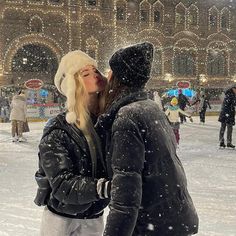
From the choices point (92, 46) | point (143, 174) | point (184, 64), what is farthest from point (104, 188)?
point (184, 64)

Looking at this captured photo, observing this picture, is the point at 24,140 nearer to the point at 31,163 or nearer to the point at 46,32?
the point at 31,163

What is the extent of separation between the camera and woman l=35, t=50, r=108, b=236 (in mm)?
1728

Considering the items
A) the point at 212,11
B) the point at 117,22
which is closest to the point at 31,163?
the point at 117,22

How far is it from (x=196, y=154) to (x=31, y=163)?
3391mm

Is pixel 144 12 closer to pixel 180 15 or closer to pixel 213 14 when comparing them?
pixel 180 15

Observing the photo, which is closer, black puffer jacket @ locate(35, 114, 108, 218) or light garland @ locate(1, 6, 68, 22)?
black puffer jacket @ locate(35, 114, 108, 218)

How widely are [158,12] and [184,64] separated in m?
4.26

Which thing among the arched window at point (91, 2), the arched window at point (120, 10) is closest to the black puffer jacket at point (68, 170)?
the arched window at point (91, 2)

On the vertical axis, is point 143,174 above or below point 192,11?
below

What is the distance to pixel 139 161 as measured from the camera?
1.50 metres

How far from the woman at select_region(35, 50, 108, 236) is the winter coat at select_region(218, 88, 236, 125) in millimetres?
7745

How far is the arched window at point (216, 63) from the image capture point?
109 ft

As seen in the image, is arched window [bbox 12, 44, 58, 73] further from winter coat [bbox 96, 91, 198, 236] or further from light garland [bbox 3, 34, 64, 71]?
winter coat [bbox 96, 91, 198, 236]

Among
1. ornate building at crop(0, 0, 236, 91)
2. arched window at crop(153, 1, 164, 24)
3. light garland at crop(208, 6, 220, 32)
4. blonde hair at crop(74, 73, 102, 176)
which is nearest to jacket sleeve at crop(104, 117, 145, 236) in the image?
blonde hair at crop(74, 73, 102, 176)
